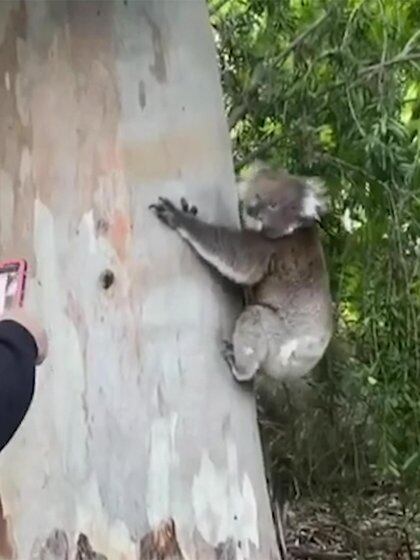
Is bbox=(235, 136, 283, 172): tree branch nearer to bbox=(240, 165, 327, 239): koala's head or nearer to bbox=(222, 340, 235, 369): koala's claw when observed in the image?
bbox=(240, 165, 327, 239): koala's head

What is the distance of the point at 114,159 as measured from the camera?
2.15 m

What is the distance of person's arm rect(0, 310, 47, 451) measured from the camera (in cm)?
142

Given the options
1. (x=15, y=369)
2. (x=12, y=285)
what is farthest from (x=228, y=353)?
(x=15, y=369)

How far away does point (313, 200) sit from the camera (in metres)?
2.66

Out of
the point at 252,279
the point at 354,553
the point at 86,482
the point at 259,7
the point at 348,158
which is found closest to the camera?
the point at 86,482

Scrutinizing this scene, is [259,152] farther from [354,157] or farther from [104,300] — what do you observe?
[104,300]

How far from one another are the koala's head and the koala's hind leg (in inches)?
7.8

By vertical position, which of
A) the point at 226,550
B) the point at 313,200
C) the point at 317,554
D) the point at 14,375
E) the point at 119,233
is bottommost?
the point at 317,554

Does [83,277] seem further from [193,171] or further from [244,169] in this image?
[244,169]

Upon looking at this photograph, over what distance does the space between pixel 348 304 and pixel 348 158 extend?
0.46m

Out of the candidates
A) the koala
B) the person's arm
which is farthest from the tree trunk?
the person's arm

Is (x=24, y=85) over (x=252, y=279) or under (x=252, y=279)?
over

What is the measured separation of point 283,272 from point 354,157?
0.38m

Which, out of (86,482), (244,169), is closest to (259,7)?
(244,169)
